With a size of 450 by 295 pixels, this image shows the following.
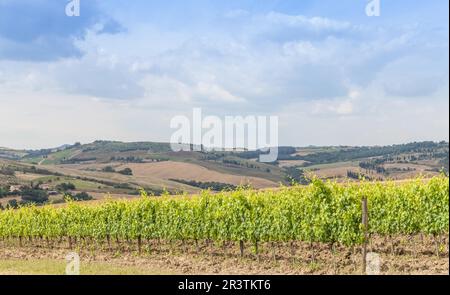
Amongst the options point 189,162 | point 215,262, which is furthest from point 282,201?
point 189,162

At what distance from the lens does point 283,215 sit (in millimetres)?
25719

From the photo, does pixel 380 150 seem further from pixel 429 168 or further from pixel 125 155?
pixel 125 155

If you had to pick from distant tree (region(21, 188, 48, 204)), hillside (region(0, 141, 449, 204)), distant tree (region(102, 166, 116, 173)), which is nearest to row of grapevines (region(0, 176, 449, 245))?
hillside (region(0, 141, 449, 204))

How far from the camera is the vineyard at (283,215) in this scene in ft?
74.2

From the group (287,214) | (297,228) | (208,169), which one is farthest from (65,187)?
(297,228)

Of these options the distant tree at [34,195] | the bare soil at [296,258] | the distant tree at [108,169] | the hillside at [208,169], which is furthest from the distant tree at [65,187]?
the bare soil at [296,258]

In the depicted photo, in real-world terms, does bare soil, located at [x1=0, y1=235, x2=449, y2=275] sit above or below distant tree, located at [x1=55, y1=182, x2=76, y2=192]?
above

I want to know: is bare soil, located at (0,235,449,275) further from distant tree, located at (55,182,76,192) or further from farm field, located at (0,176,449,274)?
distant tree, located at (55,182,76,192)

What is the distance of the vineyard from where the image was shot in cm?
2261

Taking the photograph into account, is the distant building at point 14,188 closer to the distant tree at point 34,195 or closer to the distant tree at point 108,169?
the distant tree at point 34,195

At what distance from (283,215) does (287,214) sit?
0.61ft

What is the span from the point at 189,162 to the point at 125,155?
4211 centimetres
